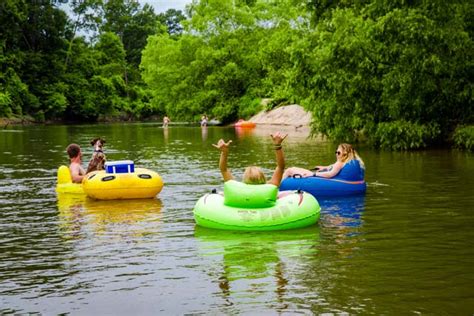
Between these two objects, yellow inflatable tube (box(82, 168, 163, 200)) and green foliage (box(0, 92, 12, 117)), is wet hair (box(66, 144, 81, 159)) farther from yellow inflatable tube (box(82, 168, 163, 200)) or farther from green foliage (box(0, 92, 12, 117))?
green foliage (box(0, 92, 12, 117))

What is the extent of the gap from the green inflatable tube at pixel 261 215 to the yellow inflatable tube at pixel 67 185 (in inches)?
169

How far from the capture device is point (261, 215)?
9.40m

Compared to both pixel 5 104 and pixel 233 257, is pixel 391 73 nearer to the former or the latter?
pixel 233 257

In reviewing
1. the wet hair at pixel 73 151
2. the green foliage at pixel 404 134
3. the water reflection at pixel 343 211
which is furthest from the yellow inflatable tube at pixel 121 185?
the green foliage at pixel 404 134

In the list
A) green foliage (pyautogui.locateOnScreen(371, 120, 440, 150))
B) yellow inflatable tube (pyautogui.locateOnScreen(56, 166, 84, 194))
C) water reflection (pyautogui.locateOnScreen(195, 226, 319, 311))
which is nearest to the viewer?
water reflection (pyautogui.locateOnScreen(195, 226, 319, 311))

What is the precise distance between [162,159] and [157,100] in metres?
40.5

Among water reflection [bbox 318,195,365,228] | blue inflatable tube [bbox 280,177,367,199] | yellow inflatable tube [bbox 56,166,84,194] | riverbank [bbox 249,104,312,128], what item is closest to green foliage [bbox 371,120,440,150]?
blue inflatable tube [bbox 280,177,367,199]

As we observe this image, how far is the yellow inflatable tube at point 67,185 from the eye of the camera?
13.4 m

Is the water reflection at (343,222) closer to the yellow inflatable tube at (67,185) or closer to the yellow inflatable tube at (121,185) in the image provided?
the yellow inflatable tube at (121,185)

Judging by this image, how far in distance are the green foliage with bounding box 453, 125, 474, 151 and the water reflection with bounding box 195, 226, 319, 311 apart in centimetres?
1258

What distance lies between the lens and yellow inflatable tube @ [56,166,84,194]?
43.8ft

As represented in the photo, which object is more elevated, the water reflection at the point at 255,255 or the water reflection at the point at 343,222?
the water reflection at the point at 343,222

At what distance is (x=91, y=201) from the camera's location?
12.8m

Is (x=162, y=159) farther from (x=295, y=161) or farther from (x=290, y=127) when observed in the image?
(x=290, y=127)
